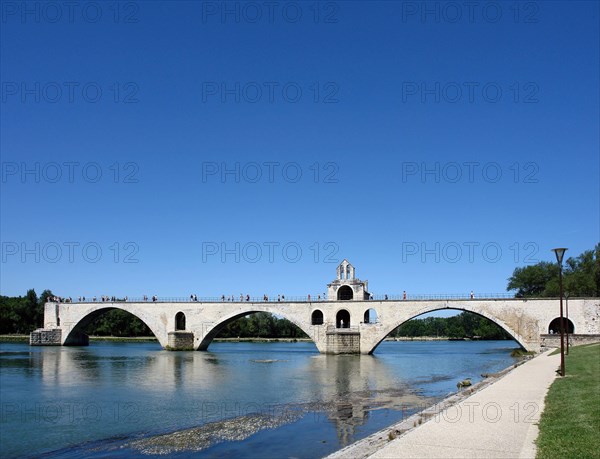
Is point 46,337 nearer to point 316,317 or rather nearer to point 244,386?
point 316,317

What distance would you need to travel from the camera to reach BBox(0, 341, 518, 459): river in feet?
48.5

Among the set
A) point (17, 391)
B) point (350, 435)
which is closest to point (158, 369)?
point (17, 391)

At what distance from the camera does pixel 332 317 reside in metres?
55.5

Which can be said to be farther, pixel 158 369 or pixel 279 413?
pixel 158 369

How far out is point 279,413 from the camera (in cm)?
1988

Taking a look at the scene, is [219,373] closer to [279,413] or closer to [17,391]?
[17,391]

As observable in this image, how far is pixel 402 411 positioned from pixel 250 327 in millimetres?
87240

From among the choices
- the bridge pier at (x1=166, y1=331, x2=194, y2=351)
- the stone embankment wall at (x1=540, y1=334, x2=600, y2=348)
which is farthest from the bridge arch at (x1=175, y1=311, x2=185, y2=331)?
the stone embankment wall at (x1=540, y1=334, x2=600, y2=348)

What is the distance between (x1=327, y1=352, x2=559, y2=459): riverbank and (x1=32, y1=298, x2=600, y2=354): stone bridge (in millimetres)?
34594

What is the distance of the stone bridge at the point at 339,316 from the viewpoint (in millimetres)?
48219

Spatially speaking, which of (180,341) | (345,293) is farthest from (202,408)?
(180,341)

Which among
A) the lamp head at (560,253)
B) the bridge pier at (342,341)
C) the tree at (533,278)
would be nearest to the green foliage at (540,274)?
the tree at (533,278)

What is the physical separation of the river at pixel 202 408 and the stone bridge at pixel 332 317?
1437cm

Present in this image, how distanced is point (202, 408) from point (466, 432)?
42.2 feet
